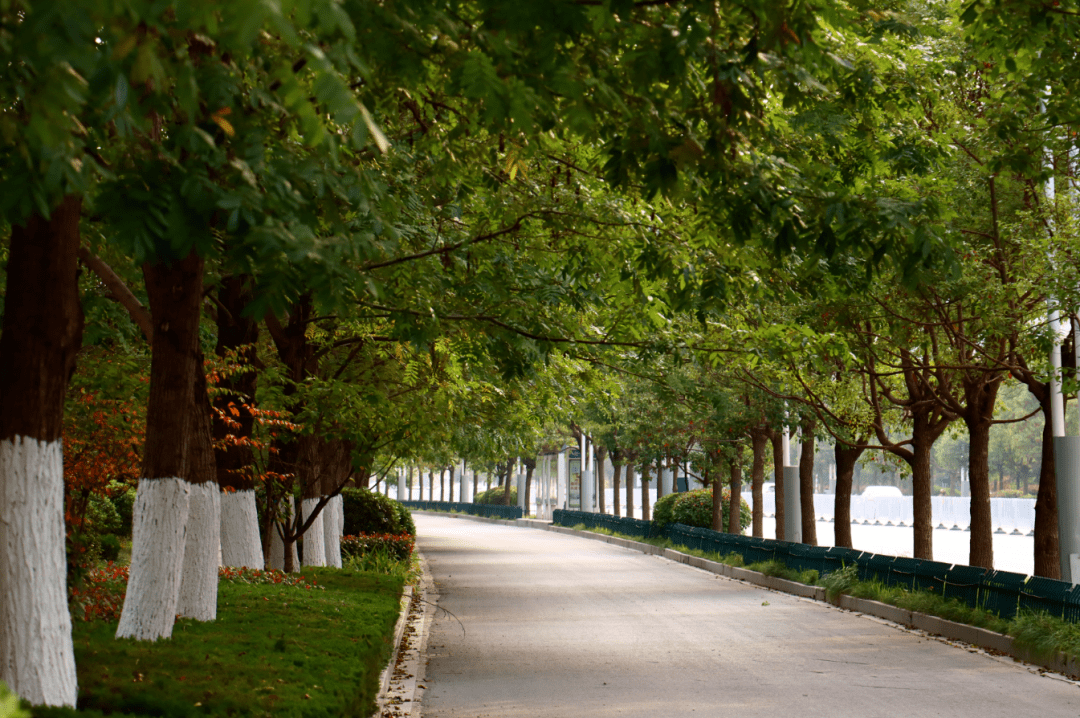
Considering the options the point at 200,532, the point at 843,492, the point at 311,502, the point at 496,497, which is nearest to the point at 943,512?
the point at 496,497

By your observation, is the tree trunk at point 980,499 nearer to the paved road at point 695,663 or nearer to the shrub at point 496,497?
the paved road at point 695,663

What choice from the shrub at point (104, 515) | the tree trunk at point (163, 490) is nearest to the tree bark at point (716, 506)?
the shrub at point (104, 515)

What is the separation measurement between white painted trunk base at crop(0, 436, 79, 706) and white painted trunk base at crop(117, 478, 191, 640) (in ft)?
7.18

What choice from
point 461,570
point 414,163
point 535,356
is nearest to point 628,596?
point 461,570

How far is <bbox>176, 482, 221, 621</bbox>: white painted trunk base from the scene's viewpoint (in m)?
9.98

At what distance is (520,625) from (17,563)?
10418mm

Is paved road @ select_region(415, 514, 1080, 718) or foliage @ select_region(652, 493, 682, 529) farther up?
foliage @ select_region(652, 493, 682, 529)

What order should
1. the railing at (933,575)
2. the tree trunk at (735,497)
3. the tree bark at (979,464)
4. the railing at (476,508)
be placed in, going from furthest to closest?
the railing at (476,508), the tree trunk at (735,497), the tree bark at (979,464), the railing at (933,575)

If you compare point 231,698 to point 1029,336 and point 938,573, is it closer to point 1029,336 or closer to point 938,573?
point 1029,336

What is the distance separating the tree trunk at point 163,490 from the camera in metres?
8.33

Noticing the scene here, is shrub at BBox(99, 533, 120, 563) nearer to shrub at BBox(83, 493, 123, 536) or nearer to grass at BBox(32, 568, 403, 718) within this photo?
shrub at BBox(83, 493, 123, 536)

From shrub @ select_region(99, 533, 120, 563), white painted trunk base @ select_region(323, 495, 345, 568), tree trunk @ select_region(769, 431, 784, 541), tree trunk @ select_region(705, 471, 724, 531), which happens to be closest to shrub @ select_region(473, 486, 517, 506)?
tree trunk @ select_region(705, 471, 724, 531)

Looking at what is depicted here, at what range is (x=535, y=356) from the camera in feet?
34.2

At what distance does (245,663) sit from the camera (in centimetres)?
798
